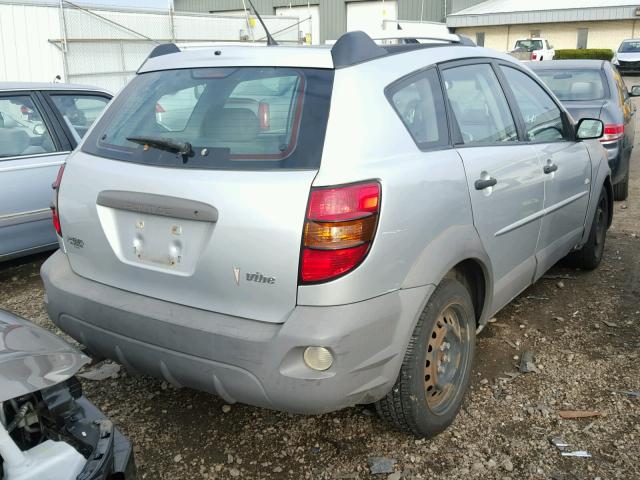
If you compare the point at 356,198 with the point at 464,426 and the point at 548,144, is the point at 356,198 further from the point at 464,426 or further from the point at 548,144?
the point at 548,144

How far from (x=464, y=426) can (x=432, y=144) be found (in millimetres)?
1348

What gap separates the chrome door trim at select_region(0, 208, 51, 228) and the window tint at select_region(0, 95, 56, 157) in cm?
48

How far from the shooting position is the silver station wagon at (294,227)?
7.54 feet

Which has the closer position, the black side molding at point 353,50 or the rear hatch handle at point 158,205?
the rear hatch handle at point 158,205

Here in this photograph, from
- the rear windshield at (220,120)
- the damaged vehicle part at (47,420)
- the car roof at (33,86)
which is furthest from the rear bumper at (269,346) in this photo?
the car roof at (33,86)

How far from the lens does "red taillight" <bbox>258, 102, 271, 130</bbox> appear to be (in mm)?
2545

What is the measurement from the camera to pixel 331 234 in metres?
2.27

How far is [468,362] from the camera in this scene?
3125 millimetres

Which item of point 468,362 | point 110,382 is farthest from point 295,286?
point 110,382

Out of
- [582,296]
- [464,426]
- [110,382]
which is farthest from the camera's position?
[582,296]

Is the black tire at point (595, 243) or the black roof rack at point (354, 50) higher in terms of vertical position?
the black roof rack at point (354, 50)

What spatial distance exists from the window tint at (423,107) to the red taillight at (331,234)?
559mm

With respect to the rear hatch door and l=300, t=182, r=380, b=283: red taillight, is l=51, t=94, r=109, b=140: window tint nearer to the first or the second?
the rear hatch door

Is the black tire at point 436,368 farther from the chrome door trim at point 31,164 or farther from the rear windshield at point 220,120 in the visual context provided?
the chrome door trim at point 31,164
